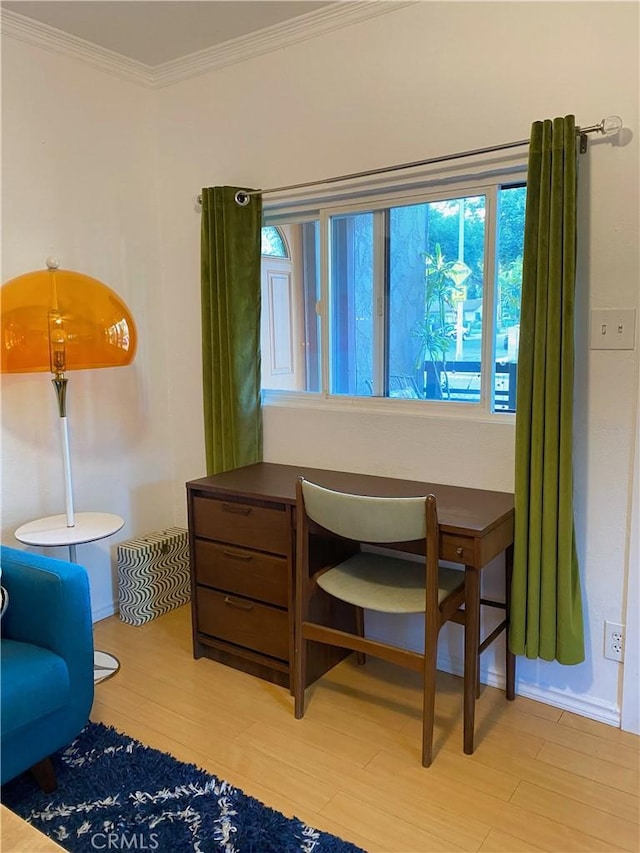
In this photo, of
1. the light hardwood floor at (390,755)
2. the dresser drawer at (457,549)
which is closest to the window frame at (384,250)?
the dresser drawer at (457,549)

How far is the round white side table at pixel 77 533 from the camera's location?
2.38 meters

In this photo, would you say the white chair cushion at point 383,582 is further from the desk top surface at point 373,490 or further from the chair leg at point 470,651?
the desk top surface at point 373,490

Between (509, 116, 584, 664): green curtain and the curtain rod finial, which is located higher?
the curtain rod finial

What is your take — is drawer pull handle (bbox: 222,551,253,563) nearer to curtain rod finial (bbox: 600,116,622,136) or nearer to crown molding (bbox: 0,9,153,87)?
curtain rod finial (bbox: 600,116,622,136)

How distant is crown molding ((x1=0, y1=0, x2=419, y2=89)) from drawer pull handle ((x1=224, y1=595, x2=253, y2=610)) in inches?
88.8

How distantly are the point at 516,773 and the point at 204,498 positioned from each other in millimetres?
1433

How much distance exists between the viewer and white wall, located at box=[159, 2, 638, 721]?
81.4 inches

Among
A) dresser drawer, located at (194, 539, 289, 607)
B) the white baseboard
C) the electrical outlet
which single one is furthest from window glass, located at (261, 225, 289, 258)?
the electrical outlet

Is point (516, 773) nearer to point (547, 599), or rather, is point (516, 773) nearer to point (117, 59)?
point (547, 599)

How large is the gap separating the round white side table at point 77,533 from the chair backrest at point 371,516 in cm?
90

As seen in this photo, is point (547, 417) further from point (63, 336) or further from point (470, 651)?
point (63, 336)

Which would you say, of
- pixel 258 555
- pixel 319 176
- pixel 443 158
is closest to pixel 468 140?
pixel 443 158

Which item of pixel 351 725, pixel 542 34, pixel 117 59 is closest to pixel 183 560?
pixel 351 725

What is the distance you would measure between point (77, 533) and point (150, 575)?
67 centimetres
